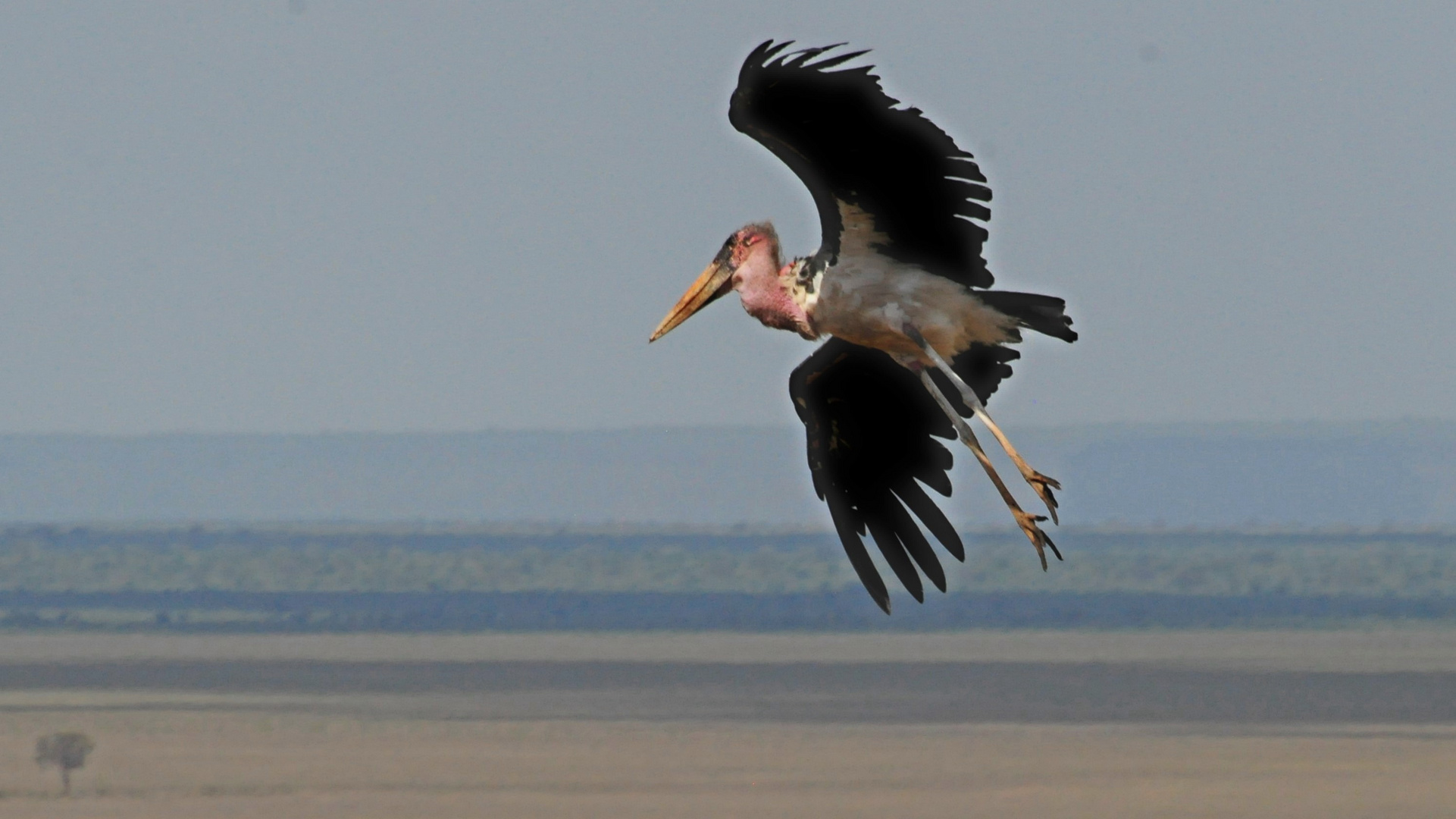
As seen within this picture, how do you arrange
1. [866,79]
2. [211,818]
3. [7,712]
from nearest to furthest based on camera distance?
1. [866,79]
2. [211,818]
3. [7,712]

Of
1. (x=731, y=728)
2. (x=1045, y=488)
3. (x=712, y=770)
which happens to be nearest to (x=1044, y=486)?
(x=1045, y=488)

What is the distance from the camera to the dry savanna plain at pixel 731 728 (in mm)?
47844

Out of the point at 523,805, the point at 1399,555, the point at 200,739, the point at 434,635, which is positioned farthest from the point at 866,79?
the point at 1399,555

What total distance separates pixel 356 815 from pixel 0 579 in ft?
220

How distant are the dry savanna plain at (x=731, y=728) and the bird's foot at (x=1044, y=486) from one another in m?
29.1

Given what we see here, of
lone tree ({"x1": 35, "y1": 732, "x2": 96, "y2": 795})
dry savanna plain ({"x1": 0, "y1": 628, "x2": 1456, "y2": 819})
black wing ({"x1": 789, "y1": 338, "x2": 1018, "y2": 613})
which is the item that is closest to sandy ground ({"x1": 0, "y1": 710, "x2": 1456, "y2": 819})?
dry savanna plain ({"x1": 0, "y1": 628, "x2": 1456, "y2": 819})

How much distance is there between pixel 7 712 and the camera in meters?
59.8

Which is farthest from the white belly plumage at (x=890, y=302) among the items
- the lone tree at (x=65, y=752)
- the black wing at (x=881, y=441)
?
the lone tree at (x=65, y=752)

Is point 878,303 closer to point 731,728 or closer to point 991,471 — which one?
point 991,471

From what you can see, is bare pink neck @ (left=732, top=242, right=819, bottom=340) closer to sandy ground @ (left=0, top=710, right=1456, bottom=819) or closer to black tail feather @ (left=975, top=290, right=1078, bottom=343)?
black tail feather @ (left=975, top=290, right=1078, bottom=343)

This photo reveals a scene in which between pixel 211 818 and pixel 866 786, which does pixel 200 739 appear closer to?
pixel 211 818

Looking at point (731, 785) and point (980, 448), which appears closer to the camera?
point (980, 448)

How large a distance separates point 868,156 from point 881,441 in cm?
250

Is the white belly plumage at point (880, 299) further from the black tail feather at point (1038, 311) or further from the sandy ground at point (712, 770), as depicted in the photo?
the sandy ground at point (712, 770)
